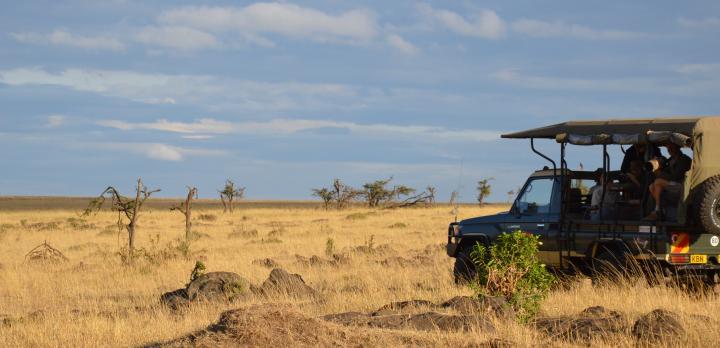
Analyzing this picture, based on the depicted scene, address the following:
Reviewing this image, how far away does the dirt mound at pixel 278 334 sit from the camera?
332 inches

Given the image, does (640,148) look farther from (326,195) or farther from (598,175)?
(326,195)

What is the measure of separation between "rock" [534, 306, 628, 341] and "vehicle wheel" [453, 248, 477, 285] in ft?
15.8

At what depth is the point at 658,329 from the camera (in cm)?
878

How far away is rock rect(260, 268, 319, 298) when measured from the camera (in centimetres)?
1439

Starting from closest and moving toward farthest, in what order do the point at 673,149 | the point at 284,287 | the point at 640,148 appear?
1. the point at 673,149
2. the point at 640,148
3. the point at 284,287

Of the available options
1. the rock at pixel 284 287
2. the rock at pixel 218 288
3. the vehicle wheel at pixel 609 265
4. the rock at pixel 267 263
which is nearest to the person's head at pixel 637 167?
the vehicle wheel at pixel 609 265

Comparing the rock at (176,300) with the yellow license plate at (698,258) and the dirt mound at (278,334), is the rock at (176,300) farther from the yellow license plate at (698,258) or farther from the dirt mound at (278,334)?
the yellow license plate at (698,258)

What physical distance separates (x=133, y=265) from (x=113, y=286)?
299 centimetres

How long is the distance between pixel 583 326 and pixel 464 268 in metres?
5.98

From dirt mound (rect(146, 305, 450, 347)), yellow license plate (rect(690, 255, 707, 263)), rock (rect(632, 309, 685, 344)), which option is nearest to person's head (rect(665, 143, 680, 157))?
yellow license plate (rect(690, 255, 707, 263))

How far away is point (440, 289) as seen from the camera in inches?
593

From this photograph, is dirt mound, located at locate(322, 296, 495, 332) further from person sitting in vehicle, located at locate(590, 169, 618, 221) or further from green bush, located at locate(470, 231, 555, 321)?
person sitting in vehicle, located at locate(590, 169, 618, 221)

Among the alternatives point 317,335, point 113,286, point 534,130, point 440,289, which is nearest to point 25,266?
point 113,286

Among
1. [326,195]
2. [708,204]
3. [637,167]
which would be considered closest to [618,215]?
[637,167]
